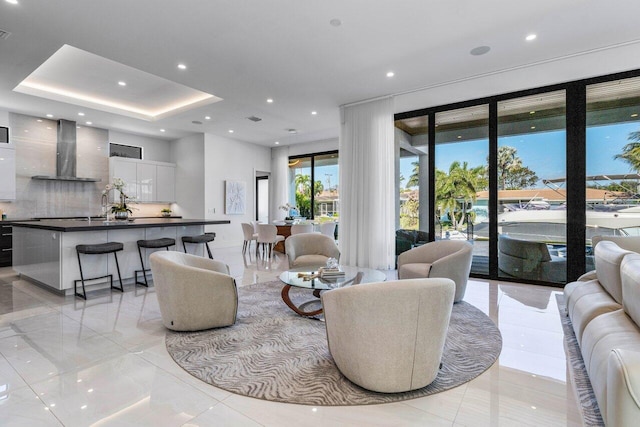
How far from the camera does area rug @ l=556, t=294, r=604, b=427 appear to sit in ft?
5.91

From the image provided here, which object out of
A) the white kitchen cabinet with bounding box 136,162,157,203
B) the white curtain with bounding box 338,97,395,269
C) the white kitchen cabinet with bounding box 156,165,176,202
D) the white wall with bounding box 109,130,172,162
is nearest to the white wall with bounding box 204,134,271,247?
the white kitchen cabinet with bounding box 156,165,176,202

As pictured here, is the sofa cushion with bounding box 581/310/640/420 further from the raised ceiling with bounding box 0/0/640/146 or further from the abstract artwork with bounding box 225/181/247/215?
the abstract artwork with bounding box 225/181/247/215

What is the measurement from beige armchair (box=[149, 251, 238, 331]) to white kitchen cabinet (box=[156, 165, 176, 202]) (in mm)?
7034

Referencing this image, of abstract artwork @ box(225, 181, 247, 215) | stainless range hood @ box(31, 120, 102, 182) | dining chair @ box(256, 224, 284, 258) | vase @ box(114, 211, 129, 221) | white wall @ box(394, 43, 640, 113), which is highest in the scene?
white wall @ box(394, 43, 640, 113)

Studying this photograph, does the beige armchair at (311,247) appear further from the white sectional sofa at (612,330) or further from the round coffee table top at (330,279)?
the white sectional sofa at (612,330)

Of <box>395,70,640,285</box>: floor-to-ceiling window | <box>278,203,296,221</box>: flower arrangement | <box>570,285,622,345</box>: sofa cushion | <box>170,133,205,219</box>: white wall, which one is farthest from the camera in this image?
<box>278,203,296,221</box>: flower arrangement

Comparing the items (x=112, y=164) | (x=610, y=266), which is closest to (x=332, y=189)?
(x=112, y=164)

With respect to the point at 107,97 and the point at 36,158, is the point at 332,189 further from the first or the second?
the point at 36,158

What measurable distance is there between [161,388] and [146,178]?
8167 millimetres

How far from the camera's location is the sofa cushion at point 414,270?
3.81 metres

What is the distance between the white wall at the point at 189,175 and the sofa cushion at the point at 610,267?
8.33 metres

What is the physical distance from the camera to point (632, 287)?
1847 millimetres

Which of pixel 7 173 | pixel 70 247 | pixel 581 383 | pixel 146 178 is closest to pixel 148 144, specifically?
pixel 146 178

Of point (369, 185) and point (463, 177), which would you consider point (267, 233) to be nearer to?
point (369, 185)
